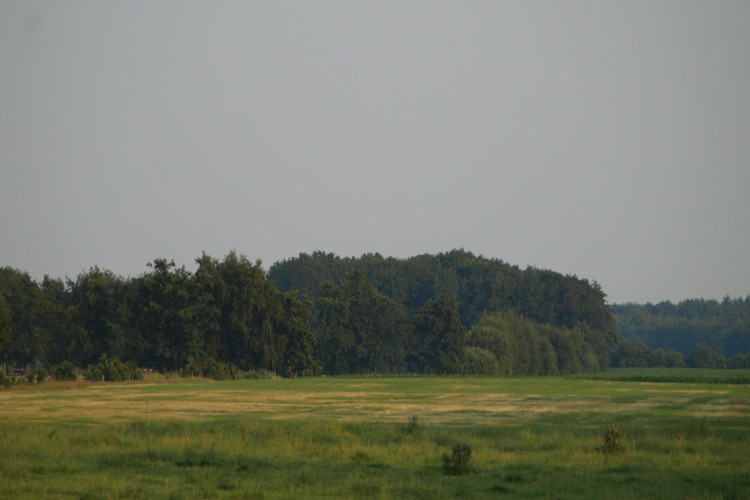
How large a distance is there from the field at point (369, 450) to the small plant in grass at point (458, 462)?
0.78 ft

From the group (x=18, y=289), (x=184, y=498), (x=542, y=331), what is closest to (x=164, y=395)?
(x=184, y=498)

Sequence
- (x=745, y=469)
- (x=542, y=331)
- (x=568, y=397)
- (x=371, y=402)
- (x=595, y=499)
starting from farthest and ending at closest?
(x=542, y=331), (x=568, y=397), (x=371, y=402), (x=745, y=469), (x=595, y=499)

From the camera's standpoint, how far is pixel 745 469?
98.6 ft

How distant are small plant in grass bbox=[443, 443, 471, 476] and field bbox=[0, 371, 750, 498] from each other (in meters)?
0.24

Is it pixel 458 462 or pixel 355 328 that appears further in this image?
pixel 355 328

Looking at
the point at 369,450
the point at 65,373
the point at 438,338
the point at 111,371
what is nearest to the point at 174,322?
the point at 111,371

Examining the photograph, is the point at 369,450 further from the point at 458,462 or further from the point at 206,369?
the point at 206,369

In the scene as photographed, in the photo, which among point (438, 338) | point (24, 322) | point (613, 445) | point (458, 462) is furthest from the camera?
point (438, 338)

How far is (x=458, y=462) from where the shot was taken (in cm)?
3019

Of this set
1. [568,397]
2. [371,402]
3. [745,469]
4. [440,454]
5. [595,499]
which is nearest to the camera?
[595,499]

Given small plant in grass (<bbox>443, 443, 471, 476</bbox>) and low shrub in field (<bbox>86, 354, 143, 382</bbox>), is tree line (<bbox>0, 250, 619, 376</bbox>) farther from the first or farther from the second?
small plant in grass (<bbox>443, 443, 471, 476</bbox>)

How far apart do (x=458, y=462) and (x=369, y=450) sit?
19.8ft

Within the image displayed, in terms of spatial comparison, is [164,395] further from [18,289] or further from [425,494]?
[18,289]

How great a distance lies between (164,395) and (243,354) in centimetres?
4710
